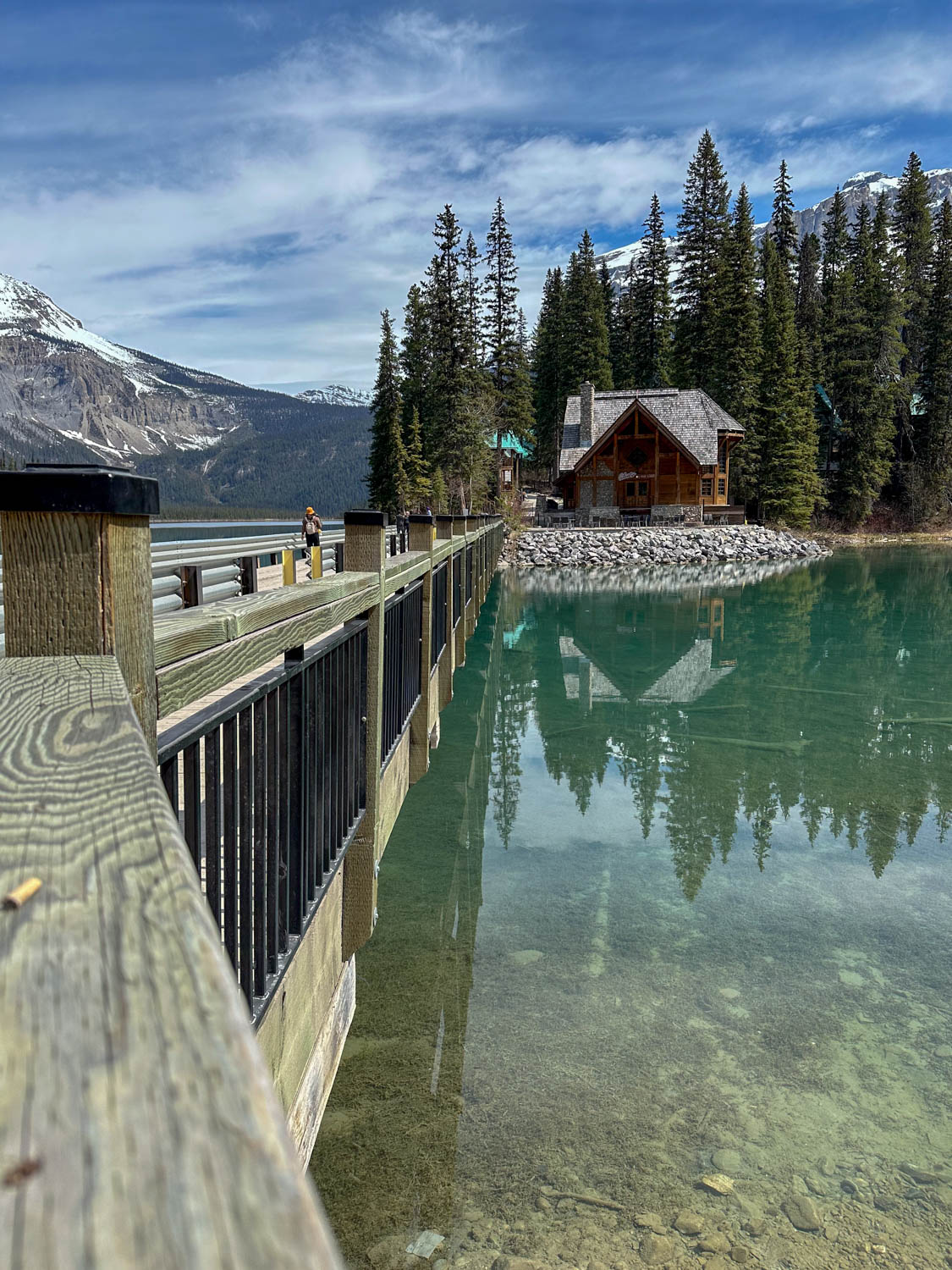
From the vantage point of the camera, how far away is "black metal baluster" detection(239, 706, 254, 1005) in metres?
2.77

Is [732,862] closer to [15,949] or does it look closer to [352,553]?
[352,553]

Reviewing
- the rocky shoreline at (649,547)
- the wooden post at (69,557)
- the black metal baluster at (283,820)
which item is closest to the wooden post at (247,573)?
the black metal baluster at (283,820)

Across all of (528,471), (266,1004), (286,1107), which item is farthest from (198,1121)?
(528,471)

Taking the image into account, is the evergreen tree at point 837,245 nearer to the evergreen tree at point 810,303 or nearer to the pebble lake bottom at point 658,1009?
the evergreen tree at point 810,303

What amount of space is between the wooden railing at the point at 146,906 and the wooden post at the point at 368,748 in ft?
2.13

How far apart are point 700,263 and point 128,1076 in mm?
72560

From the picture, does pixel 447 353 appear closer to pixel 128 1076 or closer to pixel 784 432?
pixel 784 432

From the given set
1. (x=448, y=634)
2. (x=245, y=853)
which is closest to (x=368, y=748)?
(x=245, y=853)

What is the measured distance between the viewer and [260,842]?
2971mm

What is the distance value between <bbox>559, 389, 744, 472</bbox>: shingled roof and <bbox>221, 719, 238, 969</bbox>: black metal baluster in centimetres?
5362

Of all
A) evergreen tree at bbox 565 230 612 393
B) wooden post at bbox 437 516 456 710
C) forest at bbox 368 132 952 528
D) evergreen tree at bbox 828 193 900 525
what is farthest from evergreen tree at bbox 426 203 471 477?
wooden post at bbox 437 516 456 710

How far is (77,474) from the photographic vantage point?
64.4 inches

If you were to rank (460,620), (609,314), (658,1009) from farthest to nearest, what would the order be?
(609,314) → (460,620) → (658,1009)

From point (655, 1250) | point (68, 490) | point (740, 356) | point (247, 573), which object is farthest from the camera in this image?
point (740, 356)
